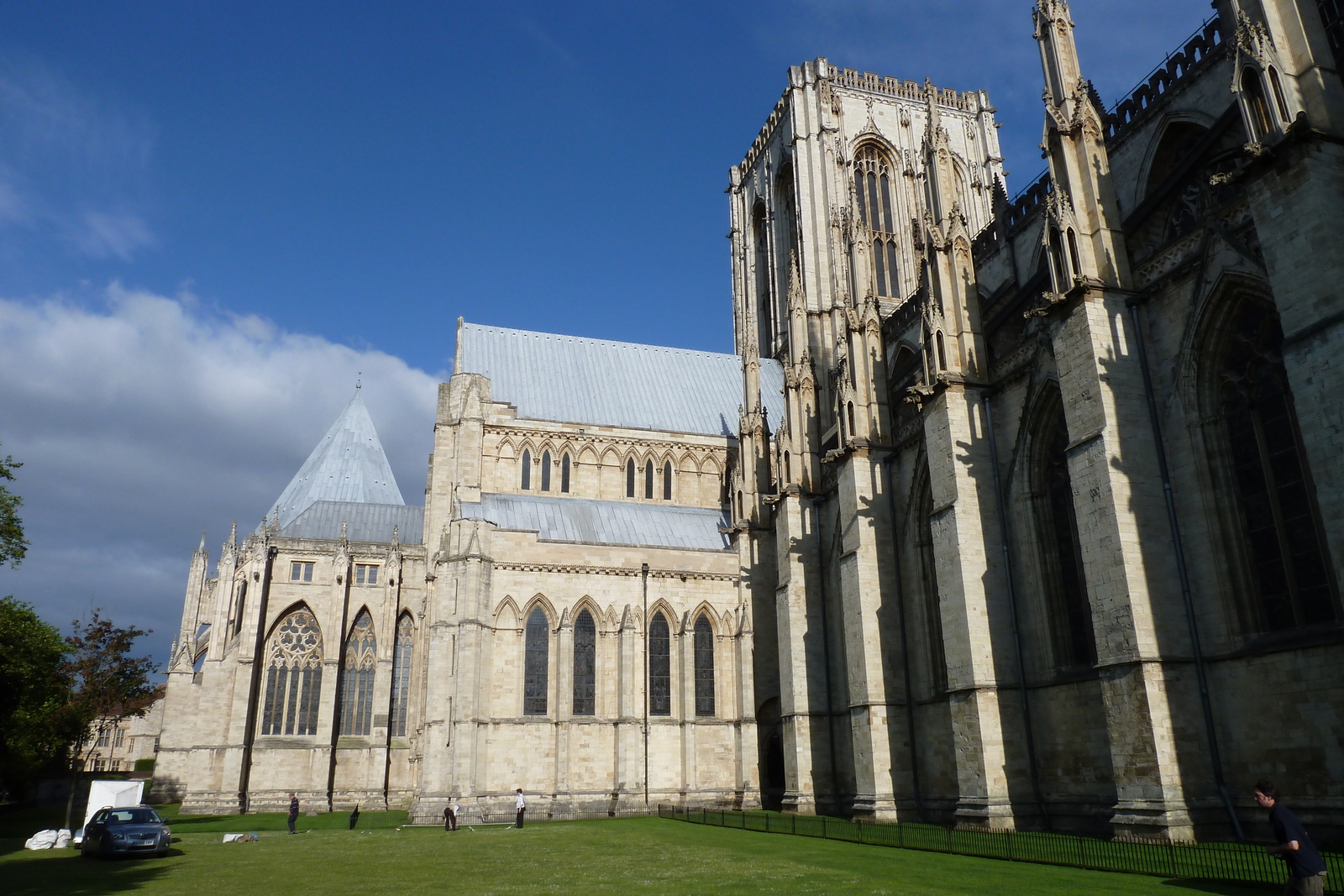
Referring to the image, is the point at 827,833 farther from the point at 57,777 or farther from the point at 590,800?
the point at 57,777

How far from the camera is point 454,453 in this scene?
37000mm

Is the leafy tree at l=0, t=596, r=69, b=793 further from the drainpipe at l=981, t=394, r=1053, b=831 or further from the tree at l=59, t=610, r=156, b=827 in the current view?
the drainpipe at l=981, t=394, r=1053, b=831

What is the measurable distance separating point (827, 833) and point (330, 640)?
1060 inches

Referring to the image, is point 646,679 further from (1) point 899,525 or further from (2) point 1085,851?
(2) point 1085,851

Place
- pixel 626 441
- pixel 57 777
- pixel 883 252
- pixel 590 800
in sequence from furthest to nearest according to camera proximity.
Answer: pixel 57 777 → pixel 883 252 → pixel 626 441 → pixel 590 800

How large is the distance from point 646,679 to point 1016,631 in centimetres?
1539

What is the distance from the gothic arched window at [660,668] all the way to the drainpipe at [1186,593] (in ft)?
66.8

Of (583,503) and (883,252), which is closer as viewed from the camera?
(583,503)

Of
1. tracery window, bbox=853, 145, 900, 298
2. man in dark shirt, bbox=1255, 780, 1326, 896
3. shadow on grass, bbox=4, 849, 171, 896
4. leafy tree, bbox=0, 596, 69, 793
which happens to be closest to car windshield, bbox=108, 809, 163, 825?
shadow on grass, bbox=4, 849, 171, 896

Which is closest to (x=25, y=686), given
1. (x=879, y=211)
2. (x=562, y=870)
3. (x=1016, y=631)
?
(x=562, y=870)

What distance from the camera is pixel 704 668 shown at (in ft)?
114

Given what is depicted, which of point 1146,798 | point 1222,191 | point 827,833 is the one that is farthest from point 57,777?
point 1222,191

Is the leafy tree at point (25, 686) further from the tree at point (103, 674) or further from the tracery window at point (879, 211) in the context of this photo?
the tracery window at point (879, 211)

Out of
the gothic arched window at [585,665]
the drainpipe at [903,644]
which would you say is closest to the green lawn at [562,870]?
the drainpipe at [903,644]
